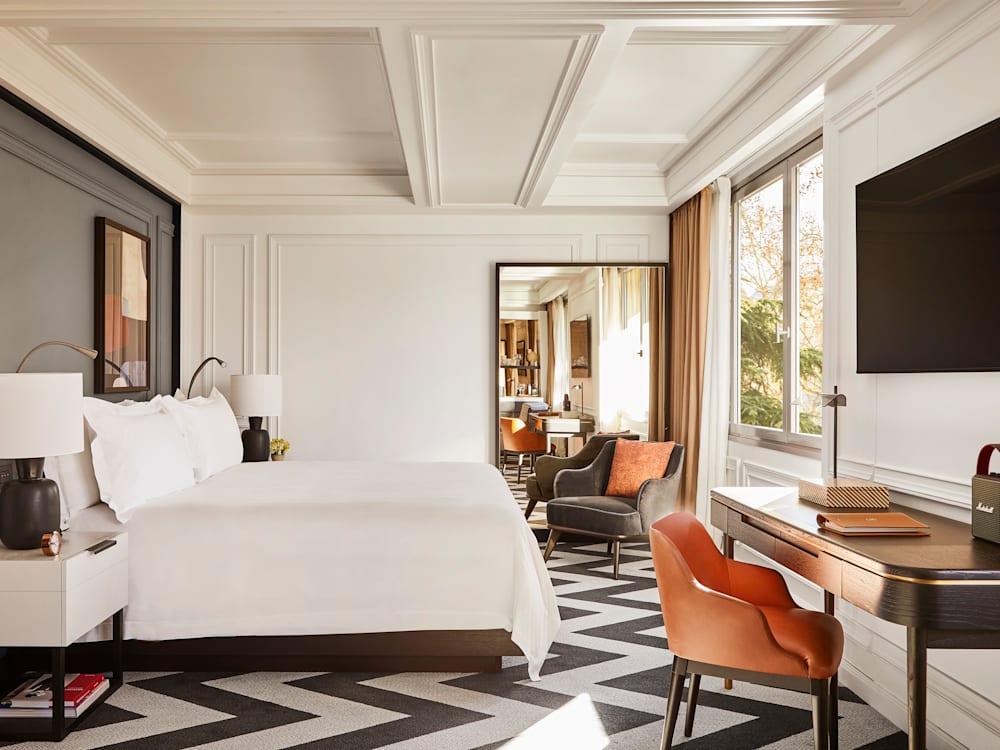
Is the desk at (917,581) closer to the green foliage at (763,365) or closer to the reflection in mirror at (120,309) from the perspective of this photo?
the green foliage at (763,365)

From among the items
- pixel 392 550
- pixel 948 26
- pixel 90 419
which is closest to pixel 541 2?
pixel 948 26

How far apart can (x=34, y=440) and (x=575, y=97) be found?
277cm

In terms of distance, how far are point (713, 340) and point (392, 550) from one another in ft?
10.2

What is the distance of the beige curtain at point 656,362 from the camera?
6285 millimetres

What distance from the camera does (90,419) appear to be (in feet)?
11.2

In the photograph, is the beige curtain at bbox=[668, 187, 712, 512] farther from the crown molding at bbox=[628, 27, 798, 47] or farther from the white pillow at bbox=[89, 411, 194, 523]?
the white pillow at bbox=[89, 411, 194, 523]

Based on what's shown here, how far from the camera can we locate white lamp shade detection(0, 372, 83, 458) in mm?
2719

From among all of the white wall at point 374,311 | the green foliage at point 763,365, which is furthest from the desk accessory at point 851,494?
the white wall at point 374,311

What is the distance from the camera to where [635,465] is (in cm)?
540

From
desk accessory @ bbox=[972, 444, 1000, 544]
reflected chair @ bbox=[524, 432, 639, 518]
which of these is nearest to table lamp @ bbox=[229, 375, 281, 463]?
reflected chair @ bbox=[524, 432, 639, 518]

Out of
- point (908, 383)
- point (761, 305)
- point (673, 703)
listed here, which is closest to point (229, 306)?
point (761, 305)

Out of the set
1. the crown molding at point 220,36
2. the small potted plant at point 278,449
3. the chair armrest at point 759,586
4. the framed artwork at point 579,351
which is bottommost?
the chair armrest at point 759,586

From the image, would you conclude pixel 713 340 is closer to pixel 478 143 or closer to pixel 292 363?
pixel 478 143

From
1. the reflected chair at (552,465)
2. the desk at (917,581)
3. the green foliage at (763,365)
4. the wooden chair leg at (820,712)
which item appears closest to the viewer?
the desk at (917,581)
